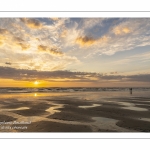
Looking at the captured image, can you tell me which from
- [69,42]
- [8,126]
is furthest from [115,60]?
[8,126]

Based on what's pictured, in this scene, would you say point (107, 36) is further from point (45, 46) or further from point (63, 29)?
point (45, 46)

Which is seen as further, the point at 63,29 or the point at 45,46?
the point at 45,46

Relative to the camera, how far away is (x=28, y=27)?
18719 mm

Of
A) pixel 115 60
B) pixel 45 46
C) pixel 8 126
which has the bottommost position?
pixel 8 126
